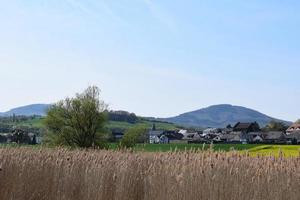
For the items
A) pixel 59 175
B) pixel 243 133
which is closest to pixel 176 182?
pixel 59 175

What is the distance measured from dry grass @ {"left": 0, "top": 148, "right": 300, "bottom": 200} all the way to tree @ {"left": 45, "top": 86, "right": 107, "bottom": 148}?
46035 millimetres

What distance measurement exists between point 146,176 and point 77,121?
49.2 metres

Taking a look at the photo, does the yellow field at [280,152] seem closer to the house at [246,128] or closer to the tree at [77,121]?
the tree at [77,121]

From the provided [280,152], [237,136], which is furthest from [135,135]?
[237,136]

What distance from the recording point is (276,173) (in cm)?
644

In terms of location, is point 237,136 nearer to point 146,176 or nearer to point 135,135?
point 135,135

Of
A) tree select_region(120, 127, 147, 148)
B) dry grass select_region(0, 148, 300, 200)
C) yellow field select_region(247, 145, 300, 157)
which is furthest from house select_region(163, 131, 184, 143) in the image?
dry grass select_region(0, 148, 300, 200)

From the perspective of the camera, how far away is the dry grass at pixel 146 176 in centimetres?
637

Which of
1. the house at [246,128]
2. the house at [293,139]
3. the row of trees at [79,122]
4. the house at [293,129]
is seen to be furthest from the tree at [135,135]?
the house at [246,128]

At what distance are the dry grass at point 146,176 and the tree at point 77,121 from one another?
151 ft

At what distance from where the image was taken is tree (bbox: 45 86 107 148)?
5488cm

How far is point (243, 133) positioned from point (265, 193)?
121m

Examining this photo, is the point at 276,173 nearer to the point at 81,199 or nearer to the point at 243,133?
the point at 81,199

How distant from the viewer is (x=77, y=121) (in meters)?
56.1
